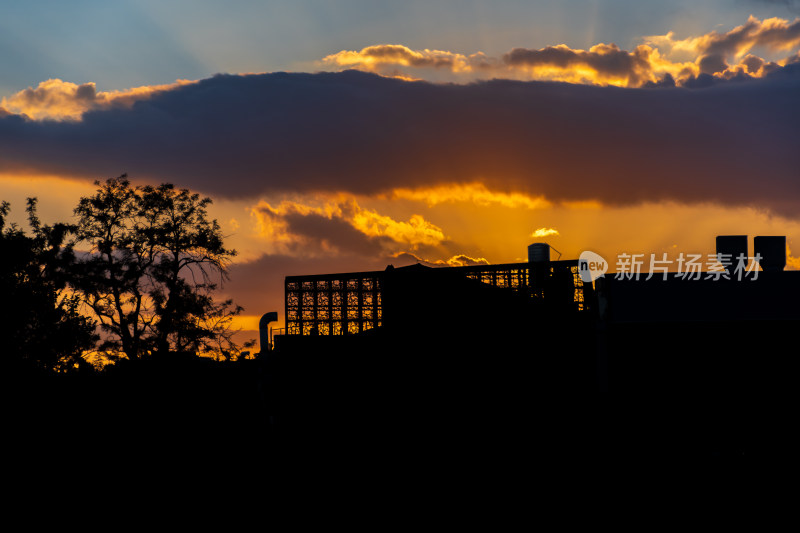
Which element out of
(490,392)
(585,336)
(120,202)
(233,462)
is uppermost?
(120,202)

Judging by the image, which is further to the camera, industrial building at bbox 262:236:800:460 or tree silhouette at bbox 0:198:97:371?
tree silhouette at bbox 0:198:97:371

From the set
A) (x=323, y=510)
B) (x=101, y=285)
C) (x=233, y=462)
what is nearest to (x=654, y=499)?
(x=323, y=510)

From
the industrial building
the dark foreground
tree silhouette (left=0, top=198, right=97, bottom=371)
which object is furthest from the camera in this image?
tree silhouette (left=0, top=198, right=97, bottom=371)

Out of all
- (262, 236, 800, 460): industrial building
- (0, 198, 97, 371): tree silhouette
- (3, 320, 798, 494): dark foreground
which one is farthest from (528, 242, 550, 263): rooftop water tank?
(0, 198, 97, 371): tree silhouette

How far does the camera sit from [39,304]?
153 feet

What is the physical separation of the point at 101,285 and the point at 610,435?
30.2 metres

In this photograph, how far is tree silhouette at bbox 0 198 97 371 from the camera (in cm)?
4597

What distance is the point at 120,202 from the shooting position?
48.8 m

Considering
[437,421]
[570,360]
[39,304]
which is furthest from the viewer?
[39,304]

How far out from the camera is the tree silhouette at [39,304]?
45969 millimetres

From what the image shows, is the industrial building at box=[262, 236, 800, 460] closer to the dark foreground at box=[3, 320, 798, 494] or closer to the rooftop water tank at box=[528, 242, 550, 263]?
the dark foreground at box=[3, 320, 798, 494]

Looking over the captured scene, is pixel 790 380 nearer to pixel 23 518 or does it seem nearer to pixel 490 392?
pixel 490 392

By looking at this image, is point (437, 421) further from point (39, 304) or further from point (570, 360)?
point (39, 304)

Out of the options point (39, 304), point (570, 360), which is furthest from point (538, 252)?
point (39, 304)
